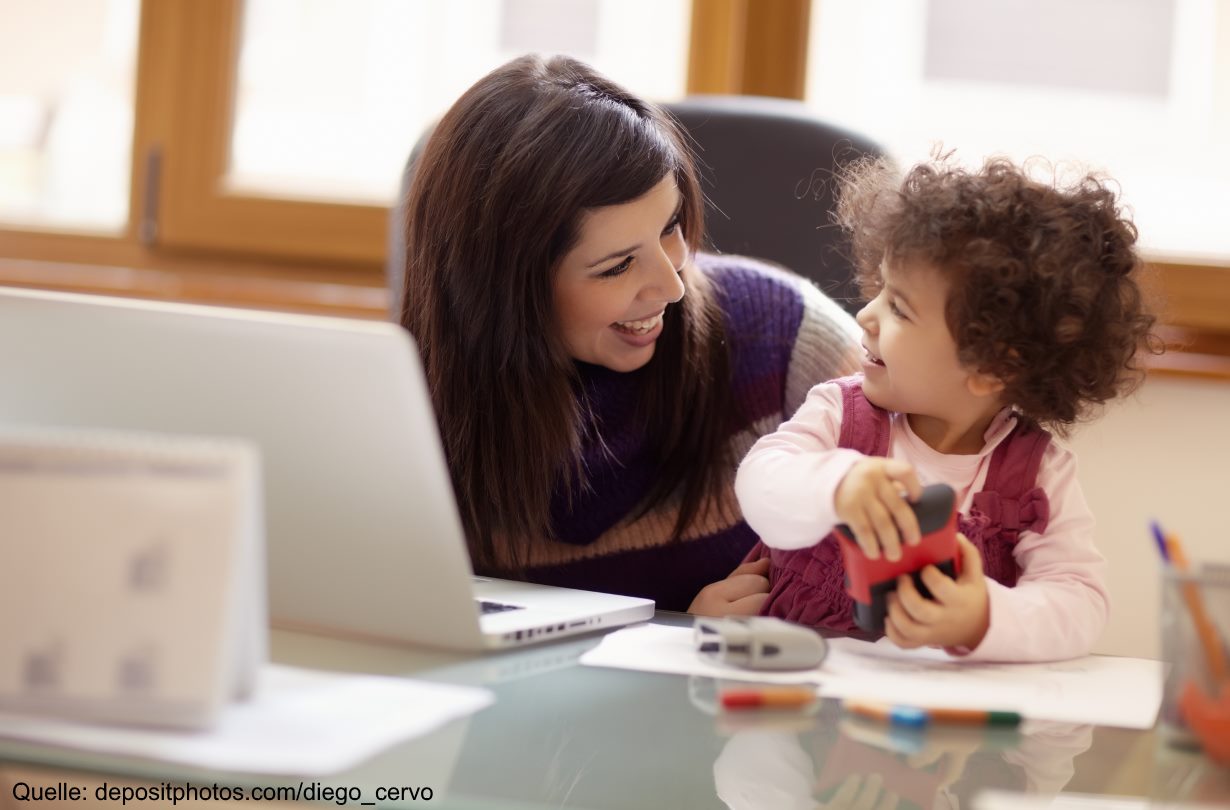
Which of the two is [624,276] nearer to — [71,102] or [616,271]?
[616,271]

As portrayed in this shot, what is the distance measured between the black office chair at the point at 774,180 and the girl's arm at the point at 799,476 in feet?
1.61

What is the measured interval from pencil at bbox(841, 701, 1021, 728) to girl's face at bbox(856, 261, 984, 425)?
0.32 m

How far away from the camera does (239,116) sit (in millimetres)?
2510

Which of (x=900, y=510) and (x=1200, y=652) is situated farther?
(x=900, y=510)

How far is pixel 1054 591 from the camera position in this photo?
933 millimetres

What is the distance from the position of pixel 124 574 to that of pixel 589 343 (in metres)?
0.72

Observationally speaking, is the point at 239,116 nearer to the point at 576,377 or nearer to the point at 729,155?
the point at 729,155

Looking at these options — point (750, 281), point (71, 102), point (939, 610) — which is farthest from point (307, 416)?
point (71, 102)

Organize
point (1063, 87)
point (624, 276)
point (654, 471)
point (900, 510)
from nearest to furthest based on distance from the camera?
1. point (900, 510)
2. point (624, 276)
3. point (654, 471)
4. point (1063, 87)

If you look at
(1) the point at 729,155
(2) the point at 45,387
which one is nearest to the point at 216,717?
(2) the point at 45,387

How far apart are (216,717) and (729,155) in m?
1.07

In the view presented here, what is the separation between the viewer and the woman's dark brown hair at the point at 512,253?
1.22 meters

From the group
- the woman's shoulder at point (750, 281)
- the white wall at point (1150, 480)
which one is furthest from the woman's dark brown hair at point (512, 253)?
the white wall at point (1150, 480)

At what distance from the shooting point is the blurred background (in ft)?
7.03
